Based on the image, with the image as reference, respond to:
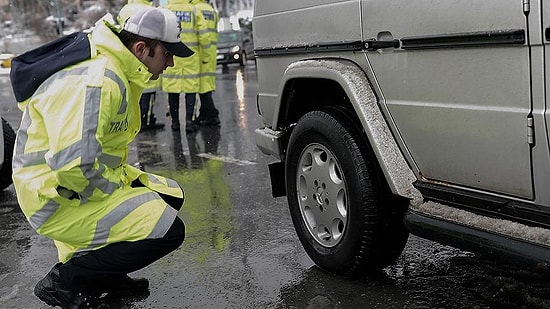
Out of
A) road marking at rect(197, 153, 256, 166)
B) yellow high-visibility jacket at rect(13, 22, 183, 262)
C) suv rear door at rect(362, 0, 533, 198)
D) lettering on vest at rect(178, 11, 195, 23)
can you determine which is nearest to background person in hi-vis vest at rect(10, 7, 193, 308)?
yellow high-visibility jacket at rect(13, 22, 183, 262)

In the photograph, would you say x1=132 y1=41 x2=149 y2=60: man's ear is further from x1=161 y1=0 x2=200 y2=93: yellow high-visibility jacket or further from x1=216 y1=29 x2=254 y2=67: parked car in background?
x1=216 y1=29 x2=254 y2=67: parked car in background

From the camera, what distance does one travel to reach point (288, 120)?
4.39 meters

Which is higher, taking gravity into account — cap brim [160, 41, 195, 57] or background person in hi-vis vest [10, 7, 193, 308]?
cap brim [160, 41, 195, 57]

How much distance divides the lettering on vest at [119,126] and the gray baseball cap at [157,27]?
1.36ft

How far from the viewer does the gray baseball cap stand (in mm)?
3494

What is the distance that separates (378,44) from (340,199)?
0.83m

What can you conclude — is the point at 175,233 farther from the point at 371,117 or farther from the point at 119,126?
the point at 371,117

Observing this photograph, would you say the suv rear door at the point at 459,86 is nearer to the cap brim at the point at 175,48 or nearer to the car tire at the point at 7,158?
the cap brim at the point at 175,48

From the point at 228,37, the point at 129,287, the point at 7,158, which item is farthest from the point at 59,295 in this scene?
the point at 228,37

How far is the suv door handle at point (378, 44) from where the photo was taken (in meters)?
3.28

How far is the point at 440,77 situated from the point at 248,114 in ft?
28.4

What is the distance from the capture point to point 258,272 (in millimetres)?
4195

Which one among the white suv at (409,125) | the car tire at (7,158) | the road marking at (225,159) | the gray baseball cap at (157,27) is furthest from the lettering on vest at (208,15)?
the gray baseball cap at (157,27)

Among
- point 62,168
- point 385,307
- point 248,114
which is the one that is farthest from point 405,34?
point 248,114
